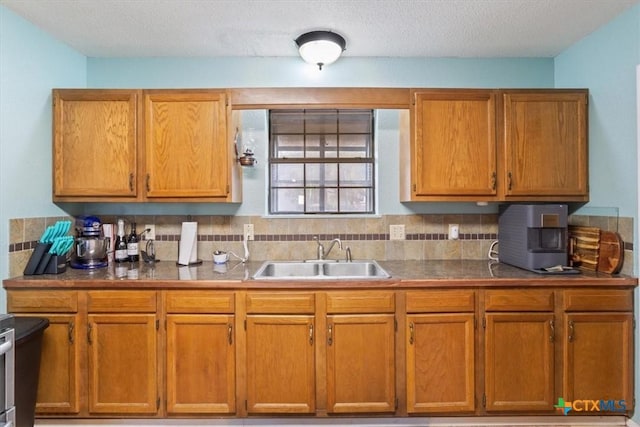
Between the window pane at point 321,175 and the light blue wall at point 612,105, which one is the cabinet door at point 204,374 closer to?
the window pane at point 321,175

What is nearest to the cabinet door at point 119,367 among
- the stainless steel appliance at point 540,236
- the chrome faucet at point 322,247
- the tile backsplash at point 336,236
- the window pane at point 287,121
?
the tile backsplash at point 336,236

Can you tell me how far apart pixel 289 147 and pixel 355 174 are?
1.92ft

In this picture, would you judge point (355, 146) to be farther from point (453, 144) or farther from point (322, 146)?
point (453, 144)

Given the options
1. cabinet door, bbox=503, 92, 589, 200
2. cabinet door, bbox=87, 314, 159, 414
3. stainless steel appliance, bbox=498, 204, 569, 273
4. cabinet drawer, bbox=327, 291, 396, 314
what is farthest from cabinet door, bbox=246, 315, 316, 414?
cabinet door, bbox=503, 92, 589, 200

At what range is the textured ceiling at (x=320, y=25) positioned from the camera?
2.00 meters

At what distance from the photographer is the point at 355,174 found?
2895 millimetres

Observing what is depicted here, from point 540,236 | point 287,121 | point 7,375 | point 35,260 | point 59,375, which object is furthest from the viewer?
point 287,121

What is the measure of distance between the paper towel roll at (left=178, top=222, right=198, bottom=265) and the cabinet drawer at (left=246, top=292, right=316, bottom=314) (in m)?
0.74

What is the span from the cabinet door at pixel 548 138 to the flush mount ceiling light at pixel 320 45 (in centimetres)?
117

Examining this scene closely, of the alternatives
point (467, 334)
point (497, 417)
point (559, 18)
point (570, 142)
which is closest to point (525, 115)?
point (570, 142)

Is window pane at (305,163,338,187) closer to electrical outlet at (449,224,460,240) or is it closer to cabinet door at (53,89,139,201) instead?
electrical outlet at (449,224,460,240)

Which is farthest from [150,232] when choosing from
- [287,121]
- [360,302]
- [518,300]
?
[518,300]

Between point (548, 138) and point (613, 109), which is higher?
point (613, 109)

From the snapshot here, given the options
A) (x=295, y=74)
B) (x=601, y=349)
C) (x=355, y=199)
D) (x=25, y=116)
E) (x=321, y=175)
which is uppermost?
(x=295, y=74)
